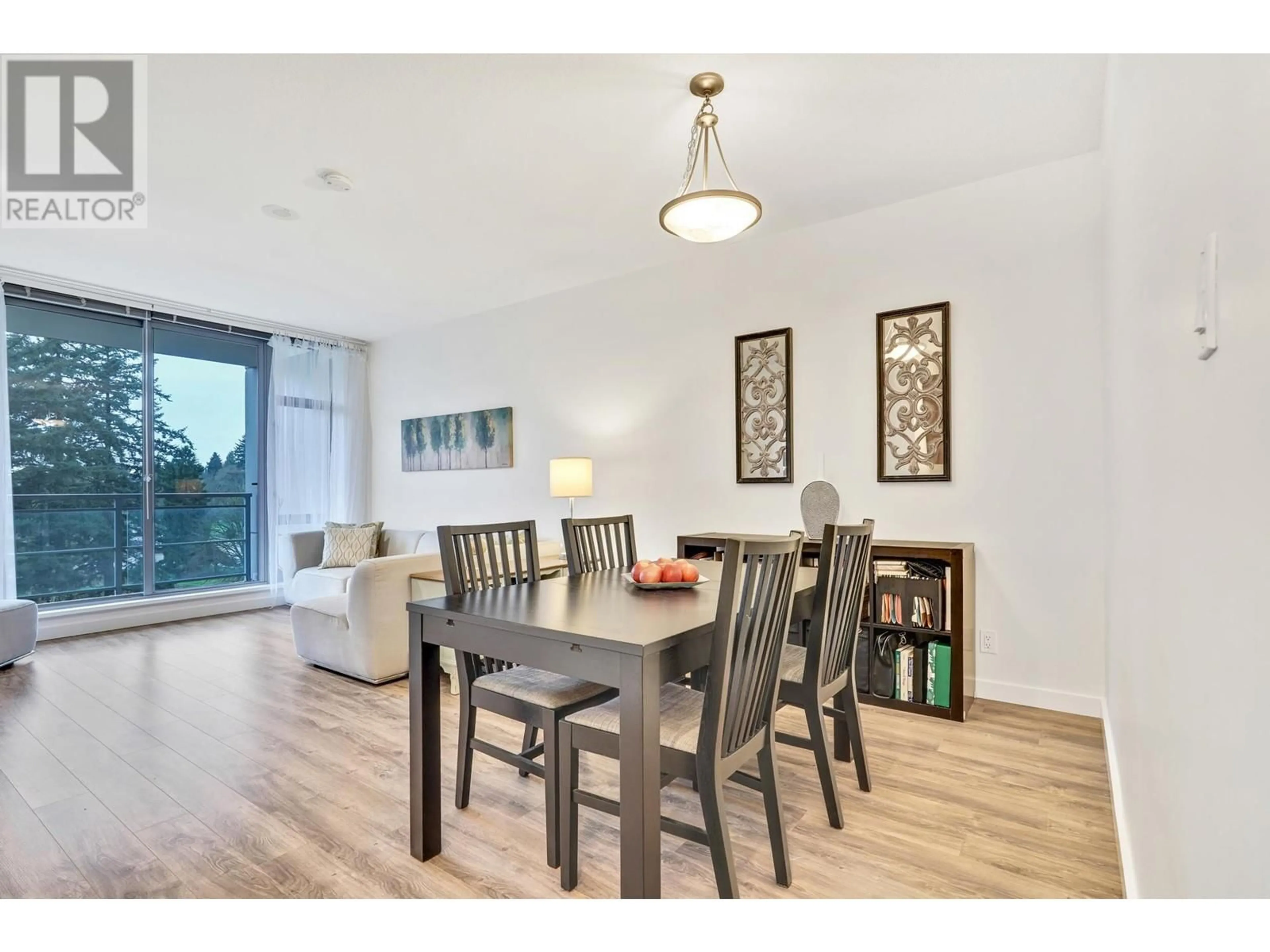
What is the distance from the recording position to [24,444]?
4.69 m

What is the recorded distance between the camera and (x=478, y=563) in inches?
95.7

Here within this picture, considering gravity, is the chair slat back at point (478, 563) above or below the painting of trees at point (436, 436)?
below

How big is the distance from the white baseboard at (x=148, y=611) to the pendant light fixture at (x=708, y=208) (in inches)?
208

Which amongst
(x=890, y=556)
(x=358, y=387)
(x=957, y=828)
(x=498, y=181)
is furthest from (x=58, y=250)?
(x=957, y=828)

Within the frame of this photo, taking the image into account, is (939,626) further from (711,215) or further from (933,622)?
(711,215)

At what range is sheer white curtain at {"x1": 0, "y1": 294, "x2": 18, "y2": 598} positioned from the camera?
4.30m

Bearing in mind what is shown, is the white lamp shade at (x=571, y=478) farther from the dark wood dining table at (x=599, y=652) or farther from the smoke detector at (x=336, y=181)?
the dark wood dining table at (x=599, y=652)

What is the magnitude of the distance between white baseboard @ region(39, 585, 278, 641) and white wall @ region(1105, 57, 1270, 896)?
626 centimetres

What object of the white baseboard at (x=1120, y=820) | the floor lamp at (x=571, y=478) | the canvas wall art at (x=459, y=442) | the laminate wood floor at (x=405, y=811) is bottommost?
the laminate wood floor at (x=405, y=811)

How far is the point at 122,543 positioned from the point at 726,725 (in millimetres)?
5689

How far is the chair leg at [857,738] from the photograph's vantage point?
222cm

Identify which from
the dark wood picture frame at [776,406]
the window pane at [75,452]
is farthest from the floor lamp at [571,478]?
the window pane at [75,452]
